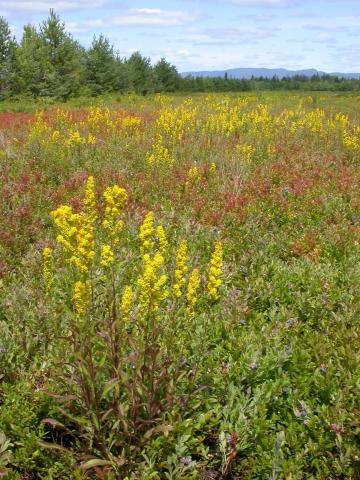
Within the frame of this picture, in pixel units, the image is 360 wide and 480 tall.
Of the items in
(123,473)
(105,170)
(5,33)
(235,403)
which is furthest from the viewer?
(5,33)

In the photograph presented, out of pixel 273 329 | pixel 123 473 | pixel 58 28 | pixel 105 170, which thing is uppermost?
pixel 58 28

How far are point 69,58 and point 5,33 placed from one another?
16.9ft

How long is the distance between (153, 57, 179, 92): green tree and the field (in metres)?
49.5

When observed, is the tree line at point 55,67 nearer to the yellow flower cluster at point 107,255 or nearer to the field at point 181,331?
the field at point 181,331

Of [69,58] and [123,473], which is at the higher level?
[69,58]

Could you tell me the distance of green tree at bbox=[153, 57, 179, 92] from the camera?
54.2m

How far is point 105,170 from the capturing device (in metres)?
8.66

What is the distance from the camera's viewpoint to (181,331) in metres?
3.97

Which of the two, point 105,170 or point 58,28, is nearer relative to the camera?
point 105,170

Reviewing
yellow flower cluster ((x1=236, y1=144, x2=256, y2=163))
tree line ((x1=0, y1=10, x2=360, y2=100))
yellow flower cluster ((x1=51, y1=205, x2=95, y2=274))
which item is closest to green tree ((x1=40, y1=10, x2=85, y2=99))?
tree line ((x1=0, y1=10, x2=360, y2=100))

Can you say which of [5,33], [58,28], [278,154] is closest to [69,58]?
[58,28]

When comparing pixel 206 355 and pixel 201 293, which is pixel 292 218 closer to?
pixel 201 293

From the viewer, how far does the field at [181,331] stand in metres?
2.76

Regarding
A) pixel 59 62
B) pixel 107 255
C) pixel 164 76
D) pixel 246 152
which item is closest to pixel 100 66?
pixel 59 62
